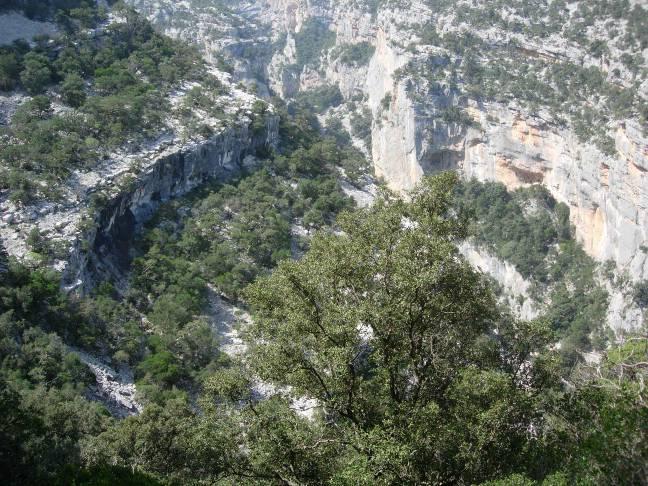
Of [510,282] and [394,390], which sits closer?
[394,390]

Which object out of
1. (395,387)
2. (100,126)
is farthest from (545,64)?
(395,387)

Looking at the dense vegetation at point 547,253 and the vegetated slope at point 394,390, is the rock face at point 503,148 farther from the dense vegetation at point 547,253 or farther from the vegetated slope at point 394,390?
the vegetated slope at point 394,390

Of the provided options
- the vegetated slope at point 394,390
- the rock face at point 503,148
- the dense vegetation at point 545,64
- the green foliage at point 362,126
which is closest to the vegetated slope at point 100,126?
the vegetated slope at point 394,390

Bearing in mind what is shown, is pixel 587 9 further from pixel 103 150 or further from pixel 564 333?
pixel 103 150

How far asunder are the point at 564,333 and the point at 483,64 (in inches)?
1306

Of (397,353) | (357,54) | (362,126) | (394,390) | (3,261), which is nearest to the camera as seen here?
(397,353)

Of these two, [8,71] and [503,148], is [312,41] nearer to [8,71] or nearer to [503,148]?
[503,148]

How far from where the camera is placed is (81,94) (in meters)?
41.2

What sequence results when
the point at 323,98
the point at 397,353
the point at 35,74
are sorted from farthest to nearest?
the point at 323,98, the point at 35,74, the point at 397,353

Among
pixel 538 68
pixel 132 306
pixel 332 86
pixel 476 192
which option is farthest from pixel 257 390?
pixel 332 86

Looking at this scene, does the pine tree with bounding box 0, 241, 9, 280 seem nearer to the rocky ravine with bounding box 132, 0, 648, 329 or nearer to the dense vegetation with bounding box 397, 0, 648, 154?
the rocky ravine with bounding box 132, 0, 648, 329

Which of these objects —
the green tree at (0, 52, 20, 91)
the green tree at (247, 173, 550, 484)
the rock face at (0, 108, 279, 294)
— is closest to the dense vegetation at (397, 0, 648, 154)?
the rock face at (0, 108, 279, 294)

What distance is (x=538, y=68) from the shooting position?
61.2 meters

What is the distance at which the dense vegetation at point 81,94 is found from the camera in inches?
1309
